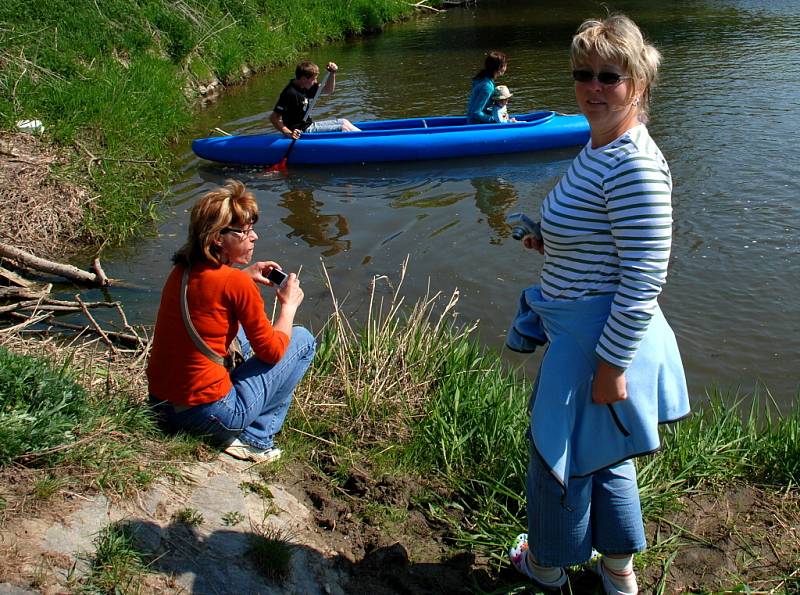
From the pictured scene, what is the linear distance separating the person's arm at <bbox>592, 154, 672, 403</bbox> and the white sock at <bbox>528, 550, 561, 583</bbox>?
0.83 m

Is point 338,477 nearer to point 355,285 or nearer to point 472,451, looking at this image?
point 472,451

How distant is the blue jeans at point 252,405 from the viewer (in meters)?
3.22

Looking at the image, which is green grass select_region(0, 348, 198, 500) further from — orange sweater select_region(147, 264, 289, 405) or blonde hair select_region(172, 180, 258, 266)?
blonde hair select_region(172, 180, 258, 266)

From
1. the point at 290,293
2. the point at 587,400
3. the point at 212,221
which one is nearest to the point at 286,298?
the point at 290,293

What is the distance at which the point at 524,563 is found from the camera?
8.86 feet

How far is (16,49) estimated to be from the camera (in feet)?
31.4

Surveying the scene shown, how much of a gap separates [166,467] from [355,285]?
3.82 metres

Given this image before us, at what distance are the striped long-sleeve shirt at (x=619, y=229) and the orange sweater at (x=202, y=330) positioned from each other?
4.51 ft

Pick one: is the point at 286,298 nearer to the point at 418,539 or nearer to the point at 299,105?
the point at 418,539

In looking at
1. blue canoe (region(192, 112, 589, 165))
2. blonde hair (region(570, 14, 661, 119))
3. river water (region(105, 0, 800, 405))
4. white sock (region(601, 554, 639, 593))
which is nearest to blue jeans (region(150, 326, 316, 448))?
white sock (region(601, 554, 639, 593))

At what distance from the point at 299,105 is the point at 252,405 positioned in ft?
23.5

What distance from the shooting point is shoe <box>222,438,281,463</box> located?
328 centimetres

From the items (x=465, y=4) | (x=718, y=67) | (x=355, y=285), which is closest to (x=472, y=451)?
(x=355, y=285)

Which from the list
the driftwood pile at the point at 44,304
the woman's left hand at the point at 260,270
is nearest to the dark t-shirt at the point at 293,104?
the driftwood pile at the point at 44,304
